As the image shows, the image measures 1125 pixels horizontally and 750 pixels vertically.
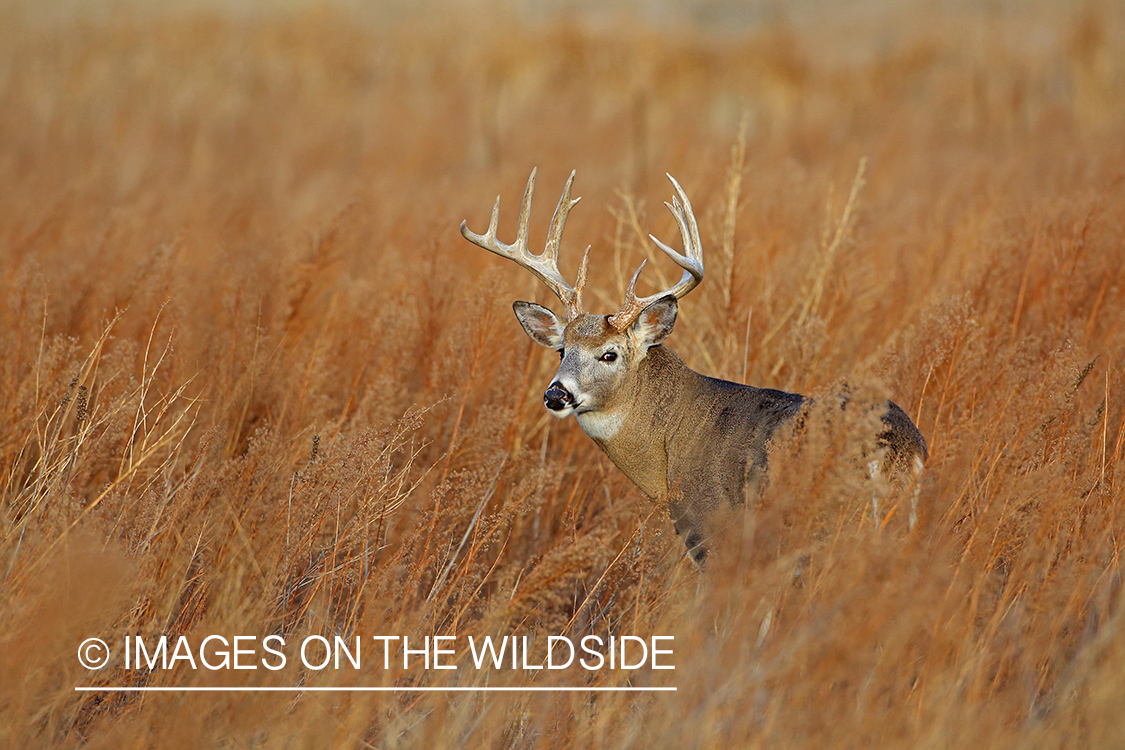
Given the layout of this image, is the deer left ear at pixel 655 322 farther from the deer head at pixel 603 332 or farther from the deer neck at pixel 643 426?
Result: the deer neck at pixel 643 426

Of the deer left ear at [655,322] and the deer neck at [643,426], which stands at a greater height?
the deer left ear at [655,322]

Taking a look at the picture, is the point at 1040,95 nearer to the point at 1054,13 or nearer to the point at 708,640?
the point at 1054,13

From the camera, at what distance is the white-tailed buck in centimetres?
385

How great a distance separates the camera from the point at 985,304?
538cm

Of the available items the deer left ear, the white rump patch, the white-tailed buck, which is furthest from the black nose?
the deer left ear

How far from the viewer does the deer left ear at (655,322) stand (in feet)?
13.5

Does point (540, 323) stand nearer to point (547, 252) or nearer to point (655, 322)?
point (547, 252)

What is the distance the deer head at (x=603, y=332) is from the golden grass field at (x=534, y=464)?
34 cm

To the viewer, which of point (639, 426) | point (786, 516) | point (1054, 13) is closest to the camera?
point (786, 516)

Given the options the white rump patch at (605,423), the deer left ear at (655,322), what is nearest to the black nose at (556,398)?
the white rump patch at (605,423)

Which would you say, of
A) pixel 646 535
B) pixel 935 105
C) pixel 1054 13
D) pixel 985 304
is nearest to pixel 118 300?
pixel 646 535

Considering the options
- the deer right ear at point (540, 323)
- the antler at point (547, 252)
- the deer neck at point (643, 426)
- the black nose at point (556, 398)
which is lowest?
the deer neck at point (643, 426)

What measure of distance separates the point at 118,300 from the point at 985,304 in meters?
4.69

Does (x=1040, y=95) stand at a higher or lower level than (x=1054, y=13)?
lower
